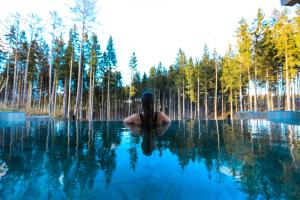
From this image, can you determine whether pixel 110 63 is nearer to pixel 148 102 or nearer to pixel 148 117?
pixel 148 117

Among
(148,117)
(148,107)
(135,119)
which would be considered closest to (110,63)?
(135,119)

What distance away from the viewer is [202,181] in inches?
63.5

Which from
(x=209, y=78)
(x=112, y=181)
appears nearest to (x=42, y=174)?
(x=112, y=181)

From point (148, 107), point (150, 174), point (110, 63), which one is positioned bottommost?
point (150, 174)

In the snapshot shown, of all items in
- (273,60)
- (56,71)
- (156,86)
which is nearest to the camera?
(273,60)

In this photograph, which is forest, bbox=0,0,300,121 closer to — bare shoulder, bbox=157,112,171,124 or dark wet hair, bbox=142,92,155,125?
dark wet hair, bbox=142,92,155,125

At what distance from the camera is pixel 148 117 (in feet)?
18.0

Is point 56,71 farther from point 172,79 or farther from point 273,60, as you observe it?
point 273,60

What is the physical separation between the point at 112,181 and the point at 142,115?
3987mm

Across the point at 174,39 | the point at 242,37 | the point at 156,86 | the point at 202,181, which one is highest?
the point at 174,39

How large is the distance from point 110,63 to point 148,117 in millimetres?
26175

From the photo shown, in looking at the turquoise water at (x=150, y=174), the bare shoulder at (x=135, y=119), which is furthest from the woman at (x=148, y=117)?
the turquoise water at (x=150, y=174)

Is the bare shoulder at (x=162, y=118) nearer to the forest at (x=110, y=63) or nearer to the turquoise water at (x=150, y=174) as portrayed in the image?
the turquoise water at (x=150, y=174)

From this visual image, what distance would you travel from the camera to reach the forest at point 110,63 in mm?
16328
